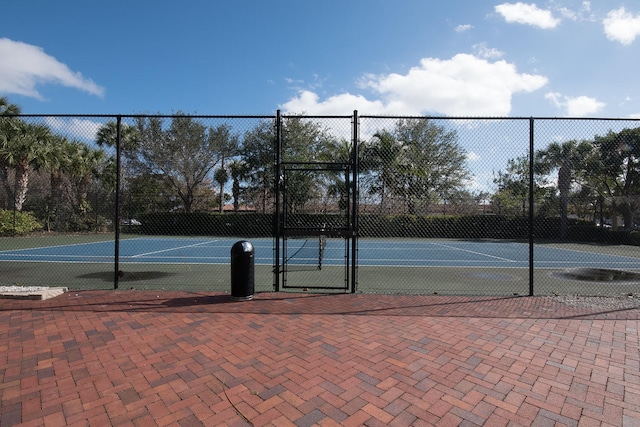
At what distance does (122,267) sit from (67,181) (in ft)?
75.4

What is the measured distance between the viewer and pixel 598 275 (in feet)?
31.3

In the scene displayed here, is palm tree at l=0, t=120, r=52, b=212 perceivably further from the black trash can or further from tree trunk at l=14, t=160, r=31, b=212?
the black trash can

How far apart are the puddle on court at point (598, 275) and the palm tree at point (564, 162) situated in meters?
13.1

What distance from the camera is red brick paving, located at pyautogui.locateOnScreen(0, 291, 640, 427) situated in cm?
258

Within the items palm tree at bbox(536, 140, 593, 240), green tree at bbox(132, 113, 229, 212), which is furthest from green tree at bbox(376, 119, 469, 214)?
green tree at bbox(132, 113, 229, 212)

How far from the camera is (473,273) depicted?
9.74 metres

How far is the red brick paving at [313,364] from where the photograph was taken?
8.46 ft

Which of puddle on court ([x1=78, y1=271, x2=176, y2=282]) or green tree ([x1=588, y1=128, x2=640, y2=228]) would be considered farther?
green tree ([x1=588, y1=128, x2=640, y2=228])

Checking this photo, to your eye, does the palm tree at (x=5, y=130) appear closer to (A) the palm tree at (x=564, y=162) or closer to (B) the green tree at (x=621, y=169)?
(A) the palm tree at (x=564, y=162)

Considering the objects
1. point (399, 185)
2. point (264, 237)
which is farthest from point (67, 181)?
point (399, 185)

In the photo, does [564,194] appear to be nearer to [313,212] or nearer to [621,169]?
[621,169]

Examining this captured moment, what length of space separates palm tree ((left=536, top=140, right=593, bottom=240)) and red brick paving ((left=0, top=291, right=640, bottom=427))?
2158 cm

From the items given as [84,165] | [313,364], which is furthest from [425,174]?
[84,165]

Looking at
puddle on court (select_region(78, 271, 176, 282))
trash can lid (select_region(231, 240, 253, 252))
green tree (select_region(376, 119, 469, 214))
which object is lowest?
puddle on court (select_region(78, 271, 176, 282))
